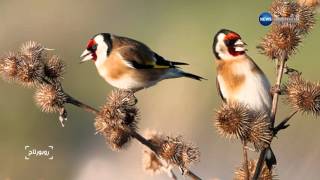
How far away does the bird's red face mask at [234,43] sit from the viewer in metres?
2.05

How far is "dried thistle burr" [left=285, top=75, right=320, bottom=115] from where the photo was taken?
5.94 feet

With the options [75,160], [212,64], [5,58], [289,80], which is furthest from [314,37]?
[5,58]

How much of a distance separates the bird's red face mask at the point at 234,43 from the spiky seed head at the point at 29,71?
2.00ft

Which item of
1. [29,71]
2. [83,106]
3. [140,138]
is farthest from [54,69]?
[140,138]

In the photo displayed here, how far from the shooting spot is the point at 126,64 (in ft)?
8.16

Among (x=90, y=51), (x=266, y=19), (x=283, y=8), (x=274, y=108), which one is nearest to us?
(x=274, y=108)

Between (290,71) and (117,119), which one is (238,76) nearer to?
(290,71)

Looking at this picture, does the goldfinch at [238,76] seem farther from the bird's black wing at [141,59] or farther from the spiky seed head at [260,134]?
the bird's black wing at [141,59]

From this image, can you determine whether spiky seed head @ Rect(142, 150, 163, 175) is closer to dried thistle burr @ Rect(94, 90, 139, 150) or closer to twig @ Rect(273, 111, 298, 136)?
dried thistle burr @ Rect(94, 90, 139, 150)

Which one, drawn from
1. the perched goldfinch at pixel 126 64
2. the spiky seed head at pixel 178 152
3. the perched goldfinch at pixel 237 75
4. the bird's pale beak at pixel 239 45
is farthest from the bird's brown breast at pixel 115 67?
the spiky seed head at pixel 178 152

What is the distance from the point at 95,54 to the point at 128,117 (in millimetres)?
624

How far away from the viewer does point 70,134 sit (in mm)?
2857

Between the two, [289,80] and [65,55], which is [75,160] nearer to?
[65,55]

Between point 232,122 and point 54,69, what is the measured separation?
60cm
